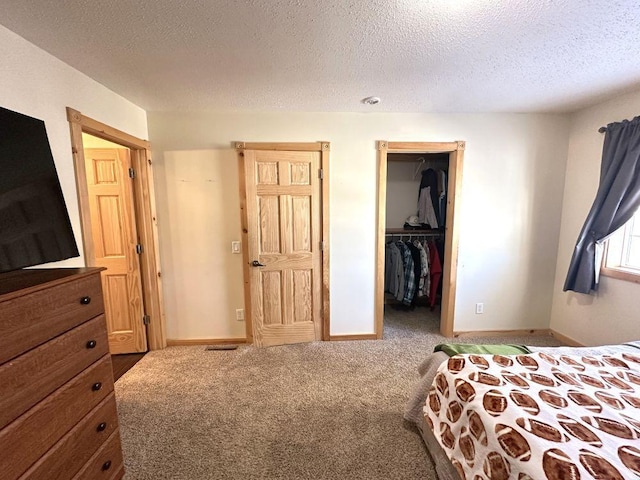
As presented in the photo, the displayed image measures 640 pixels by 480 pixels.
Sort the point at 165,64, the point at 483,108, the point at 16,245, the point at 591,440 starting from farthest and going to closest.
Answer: the point at 483,108 → the point at 165,64 → the point at 16,245 → the point at 591,440

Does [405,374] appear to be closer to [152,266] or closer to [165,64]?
[152,266]

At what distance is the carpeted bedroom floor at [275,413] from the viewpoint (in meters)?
1.47

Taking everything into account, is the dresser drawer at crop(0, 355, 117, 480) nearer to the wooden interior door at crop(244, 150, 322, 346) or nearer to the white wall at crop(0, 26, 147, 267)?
the white wall at crop(0, 26, 147, 267)

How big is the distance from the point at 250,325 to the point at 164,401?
0.97 metres

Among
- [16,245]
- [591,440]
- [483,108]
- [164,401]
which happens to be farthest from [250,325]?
[483,108]

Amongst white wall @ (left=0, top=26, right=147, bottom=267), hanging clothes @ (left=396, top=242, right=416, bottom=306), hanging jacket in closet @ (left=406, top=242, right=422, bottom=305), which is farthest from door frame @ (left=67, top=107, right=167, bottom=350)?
hanging jacket in closet @ (left=406, top=242, right=422, bottom=305)

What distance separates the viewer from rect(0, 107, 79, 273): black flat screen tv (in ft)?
4.16

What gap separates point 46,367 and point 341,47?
206 centimetres

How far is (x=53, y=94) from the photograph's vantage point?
Answer: 5.22 feet

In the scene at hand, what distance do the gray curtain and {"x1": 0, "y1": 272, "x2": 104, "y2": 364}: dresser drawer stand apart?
3740mm

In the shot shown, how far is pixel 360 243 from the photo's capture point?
2.79 meters

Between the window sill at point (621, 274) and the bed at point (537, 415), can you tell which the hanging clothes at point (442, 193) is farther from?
the bed at point (537, 415)

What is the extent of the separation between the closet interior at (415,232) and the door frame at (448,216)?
425 mm

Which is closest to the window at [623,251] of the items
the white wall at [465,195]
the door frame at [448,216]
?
the white wall at [465,195]
